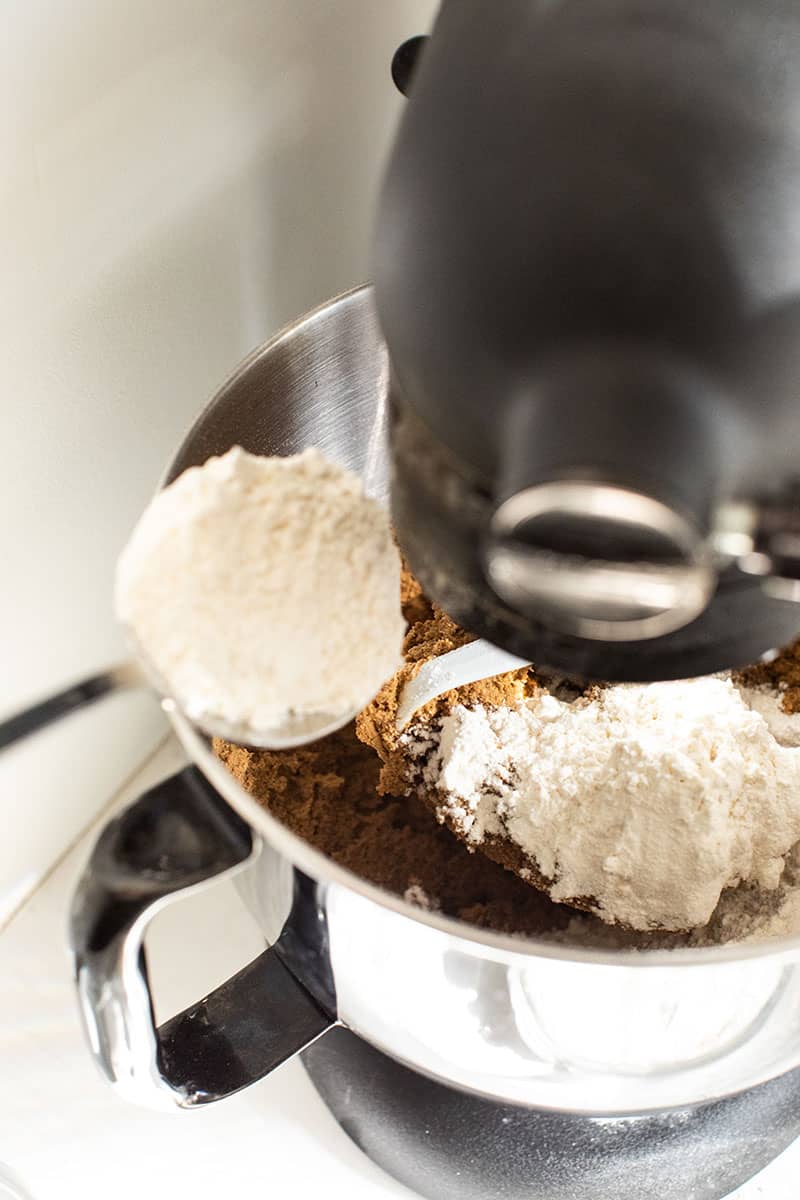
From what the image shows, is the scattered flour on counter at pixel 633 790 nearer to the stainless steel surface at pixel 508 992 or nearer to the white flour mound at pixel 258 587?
the stainless steel surface at pixel 508 992

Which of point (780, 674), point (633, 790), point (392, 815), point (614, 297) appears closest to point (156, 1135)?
point (392, 815)

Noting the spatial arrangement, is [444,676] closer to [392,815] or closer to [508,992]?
[392,815]

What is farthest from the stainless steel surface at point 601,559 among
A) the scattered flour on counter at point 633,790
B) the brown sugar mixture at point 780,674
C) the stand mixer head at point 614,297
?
the brown sugar mixture at point 780,674

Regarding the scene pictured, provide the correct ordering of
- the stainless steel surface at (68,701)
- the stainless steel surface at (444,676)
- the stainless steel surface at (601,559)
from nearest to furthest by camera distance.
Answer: the stainless steel surface at (601,559), the stainless steel surface at (68,701), the stainless steel surface at (444,676)

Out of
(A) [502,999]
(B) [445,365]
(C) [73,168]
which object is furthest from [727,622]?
(C) [73,168]

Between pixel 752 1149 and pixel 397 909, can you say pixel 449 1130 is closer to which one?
pixel 752 1149

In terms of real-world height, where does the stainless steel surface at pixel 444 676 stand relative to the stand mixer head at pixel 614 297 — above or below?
below

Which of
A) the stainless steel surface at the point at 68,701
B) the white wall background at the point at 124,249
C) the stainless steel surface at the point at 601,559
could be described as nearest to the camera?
the stainless steel surface at the point at 601,559
